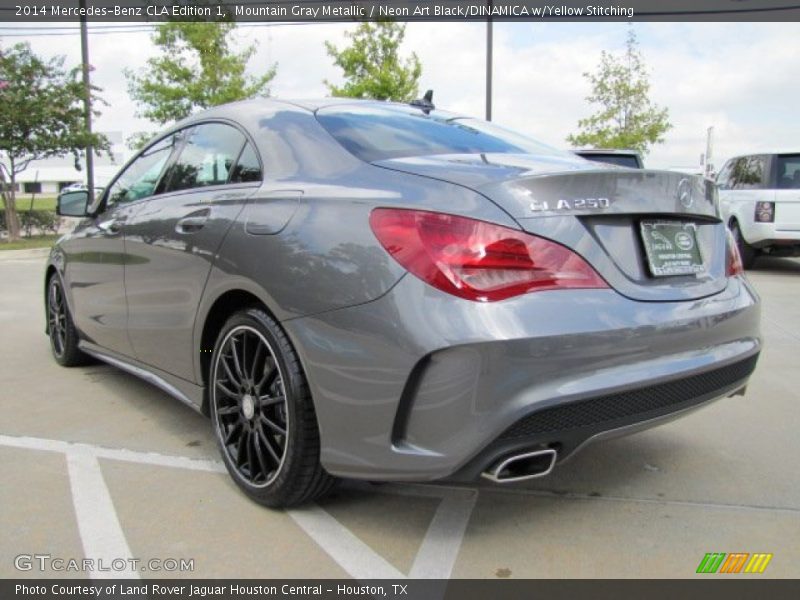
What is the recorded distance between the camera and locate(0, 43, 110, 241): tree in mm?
17344

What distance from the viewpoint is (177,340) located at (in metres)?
3.29

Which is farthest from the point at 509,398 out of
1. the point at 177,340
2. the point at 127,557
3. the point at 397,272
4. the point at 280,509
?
the point at 177,340

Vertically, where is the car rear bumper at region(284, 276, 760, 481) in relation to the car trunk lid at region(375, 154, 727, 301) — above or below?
below

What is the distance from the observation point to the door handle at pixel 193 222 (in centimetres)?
310

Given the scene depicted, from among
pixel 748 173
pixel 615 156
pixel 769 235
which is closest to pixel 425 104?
pixel 615 156

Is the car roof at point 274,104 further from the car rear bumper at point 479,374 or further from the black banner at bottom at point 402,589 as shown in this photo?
the black banner at bottom at point 402,589

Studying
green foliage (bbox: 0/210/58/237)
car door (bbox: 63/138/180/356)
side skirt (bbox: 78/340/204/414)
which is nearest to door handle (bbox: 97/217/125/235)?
car door (bbox: 63/138/180/356)

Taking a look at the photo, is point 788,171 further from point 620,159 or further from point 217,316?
point 217,316

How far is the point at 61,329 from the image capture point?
5102 millimetres

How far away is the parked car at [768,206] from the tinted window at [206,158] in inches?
337

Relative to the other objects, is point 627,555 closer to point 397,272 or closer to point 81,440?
point 397,272

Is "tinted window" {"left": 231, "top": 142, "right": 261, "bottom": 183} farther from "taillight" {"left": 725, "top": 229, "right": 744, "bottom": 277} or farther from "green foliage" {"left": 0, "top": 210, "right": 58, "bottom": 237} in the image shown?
"green foliage" {"left": 0, "top": 210, "right": 58, "bottom": 237}

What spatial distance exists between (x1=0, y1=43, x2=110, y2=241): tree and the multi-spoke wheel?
14165 millimetres

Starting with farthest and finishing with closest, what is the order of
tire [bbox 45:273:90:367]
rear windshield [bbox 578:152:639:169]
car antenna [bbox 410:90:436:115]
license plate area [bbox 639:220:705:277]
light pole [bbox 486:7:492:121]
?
light pole [bbox 486:7:492:121] < rear windshield [bbox 578:152:639:169] < tire [bbox 45:273:90:367] < car antenna [bbox 410:90:436:115] < license plate area [bbox 639:220:705:277]
